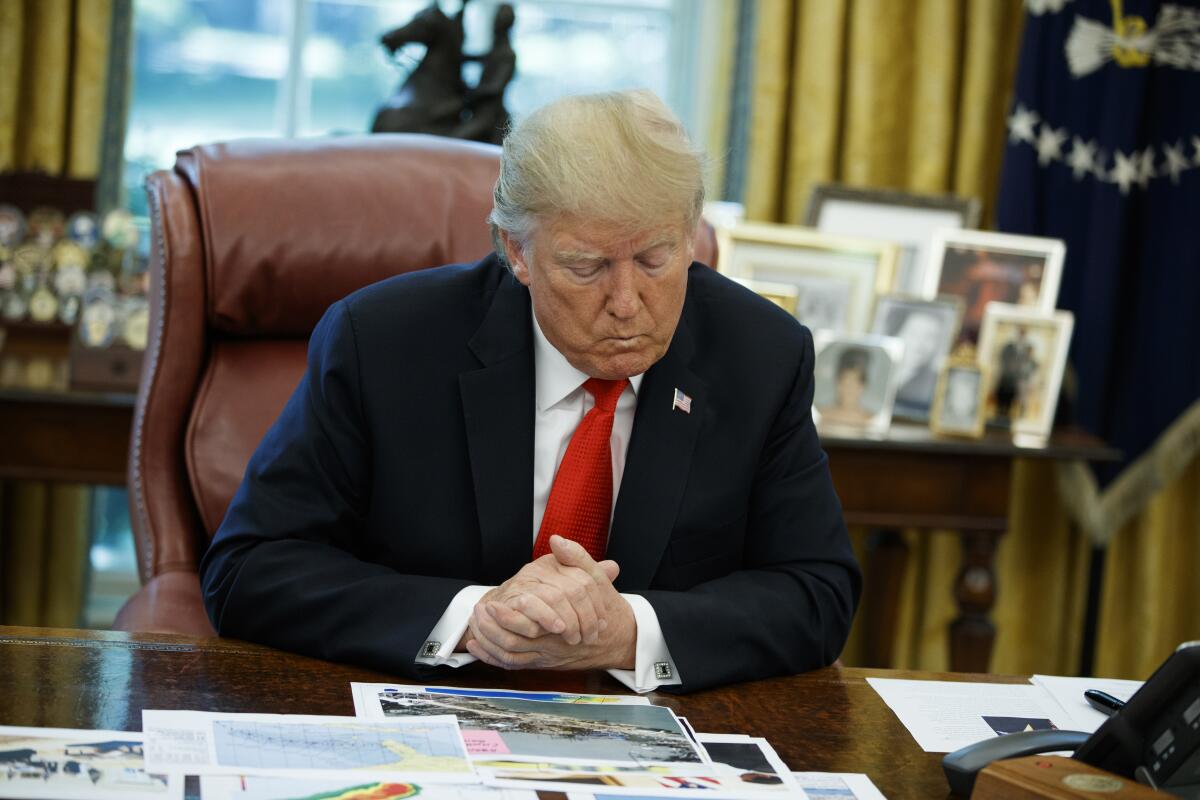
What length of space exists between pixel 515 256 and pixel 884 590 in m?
1.93

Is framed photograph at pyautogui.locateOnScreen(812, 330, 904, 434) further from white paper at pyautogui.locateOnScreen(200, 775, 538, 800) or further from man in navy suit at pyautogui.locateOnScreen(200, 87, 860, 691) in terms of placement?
white paper at pyautogui.locateOnScreen(200, 775, 538, 800)

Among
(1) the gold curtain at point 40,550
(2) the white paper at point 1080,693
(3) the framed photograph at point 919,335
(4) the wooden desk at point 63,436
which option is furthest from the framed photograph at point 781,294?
(1) the gold curtain at point 40,550

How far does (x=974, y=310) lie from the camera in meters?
3.12

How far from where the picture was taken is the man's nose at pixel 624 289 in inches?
61.8

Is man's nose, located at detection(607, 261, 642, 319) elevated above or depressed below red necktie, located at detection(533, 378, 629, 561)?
above

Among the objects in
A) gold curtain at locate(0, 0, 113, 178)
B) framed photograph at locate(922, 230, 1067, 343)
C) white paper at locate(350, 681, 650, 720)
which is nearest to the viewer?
white paper at locate(350, 681, 650, 720)

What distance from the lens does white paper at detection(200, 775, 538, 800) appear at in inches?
40.8

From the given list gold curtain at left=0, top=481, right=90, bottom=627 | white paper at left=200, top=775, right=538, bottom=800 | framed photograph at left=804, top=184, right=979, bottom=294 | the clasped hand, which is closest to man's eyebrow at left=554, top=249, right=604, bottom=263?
the clasped hand

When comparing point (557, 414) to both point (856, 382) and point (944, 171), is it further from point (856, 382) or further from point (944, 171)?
point (944, 171)

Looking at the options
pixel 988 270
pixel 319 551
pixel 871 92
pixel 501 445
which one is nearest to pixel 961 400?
pixel 988 270

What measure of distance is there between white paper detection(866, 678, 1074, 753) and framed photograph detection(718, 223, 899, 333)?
1.63 meters

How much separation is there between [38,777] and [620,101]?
95cm

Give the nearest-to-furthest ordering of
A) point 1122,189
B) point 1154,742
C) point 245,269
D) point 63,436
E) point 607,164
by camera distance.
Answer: point 1154,742
point 607,164
point 245,269
point 63,436
point 1122,189

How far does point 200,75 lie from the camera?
3.62 metres
